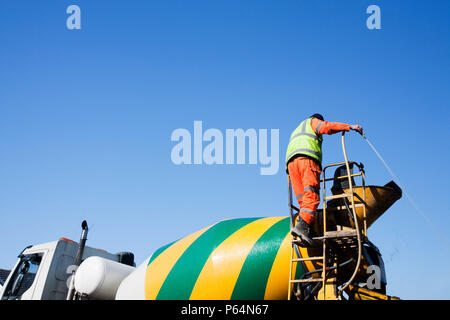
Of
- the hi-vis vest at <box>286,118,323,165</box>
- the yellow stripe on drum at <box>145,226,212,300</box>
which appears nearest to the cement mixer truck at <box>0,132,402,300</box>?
the yellow stripe on drum at <box>145,226,212,300</box>

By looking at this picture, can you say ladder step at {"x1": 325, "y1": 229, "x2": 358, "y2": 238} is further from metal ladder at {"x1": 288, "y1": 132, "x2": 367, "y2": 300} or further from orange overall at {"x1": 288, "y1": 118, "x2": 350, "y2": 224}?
orange overall at {"x1": 288, "y1": 118, "x2": 350, "y2": 224}

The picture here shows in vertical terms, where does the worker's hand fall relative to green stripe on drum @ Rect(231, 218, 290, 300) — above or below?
above

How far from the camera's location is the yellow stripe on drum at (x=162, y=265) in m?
7.61

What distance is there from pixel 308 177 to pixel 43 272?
7.85m

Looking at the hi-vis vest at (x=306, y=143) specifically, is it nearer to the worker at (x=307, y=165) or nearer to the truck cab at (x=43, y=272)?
the worker at (x=307, y=165)

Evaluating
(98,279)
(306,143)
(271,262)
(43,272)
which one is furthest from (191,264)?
(43,272)

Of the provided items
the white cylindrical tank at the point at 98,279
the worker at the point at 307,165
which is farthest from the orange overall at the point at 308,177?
the white cylindrical tank at the point at 98,279

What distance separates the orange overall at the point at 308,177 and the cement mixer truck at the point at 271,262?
0.94ft

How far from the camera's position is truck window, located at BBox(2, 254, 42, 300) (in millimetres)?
10398

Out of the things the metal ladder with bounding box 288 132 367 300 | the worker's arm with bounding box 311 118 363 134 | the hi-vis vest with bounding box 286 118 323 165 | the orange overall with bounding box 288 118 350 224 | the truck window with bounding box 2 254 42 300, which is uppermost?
the worker's arm with bounding box 311 118 363 134

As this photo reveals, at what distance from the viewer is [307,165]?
6.34m

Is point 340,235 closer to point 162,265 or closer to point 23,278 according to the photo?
point 162,265
